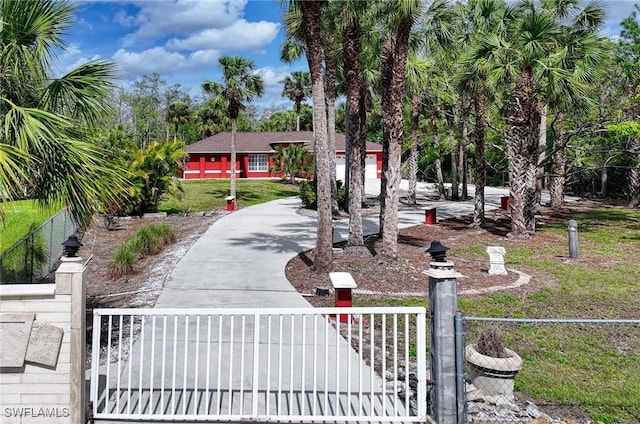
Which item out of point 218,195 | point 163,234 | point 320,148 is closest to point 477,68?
point 320,148

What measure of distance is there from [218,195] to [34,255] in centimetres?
2131

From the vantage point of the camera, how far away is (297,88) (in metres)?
51.4

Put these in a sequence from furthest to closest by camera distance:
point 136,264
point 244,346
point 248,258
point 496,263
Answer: point 248,258 → point 136,264 → point 496,263 → point 244,346

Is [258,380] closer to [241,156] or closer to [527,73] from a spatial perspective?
[527,73]

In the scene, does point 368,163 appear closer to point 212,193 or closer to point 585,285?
point 212,193

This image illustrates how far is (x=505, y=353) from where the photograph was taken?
5.47 m

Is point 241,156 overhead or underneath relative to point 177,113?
underneath

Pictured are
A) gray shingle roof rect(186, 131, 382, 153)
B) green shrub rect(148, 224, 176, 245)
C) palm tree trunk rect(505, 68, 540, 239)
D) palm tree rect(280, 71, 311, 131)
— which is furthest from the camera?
palm tree rect(280, 71, 311, 131)

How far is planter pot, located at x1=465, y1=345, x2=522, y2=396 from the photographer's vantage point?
5.21 meters

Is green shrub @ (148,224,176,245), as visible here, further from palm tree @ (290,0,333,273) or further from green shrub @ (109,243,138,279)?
palm tree @ (290,0,333,273)

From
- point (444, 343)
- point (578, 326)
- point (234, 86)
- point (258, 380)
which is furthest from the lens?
point (234, 86)

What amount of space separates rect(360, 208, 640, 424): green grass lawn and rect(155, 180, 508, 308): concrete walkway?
2.92m

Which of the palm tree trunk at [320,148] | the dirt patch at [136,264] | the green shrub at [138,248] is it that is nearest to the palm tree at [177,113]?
the dirt patch at [136,264]

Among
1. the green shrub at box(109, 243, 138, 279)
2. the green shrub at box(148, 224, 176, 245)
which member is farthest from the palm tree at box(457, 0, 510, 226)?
the green shrub at box(109, 243, 138, 279)
